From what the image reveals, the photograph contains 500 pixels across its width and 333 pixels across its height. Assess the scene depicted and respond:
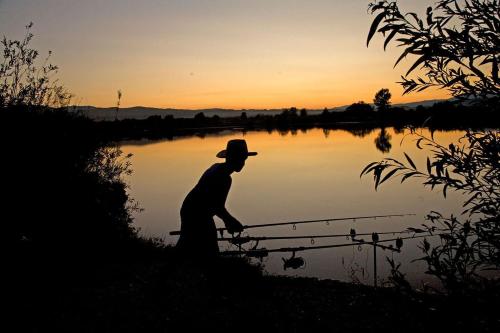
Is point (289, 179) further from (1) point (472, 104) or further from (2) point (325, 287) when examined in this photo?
(1) point (472, 104)

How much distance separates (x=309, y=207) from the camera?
30.0m

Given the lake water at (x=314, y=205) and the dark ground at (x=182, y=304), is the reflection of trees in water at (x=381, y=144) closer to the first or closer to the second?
the lake water at (x=314, y=205)

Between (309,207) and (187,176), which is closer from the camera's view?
(309,207)

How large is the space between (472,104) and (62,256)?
344 inches

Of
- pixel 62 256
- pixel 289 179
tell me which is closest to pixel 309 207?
pixel 289 179

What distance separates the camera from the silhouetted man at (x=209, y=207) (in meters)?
5.63

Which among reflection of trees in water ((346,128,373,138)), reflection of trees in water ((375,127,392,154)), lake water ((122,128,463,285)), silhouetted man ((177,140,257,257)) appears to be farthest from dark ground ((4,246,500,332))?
reflection of trees in water ((346,128,373,138))

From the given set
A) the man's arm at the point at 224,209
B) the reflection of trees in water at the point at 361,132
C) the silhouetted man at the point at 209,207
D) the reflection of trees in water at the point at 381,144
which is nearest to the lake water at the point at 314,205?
the silhouetted man at the point at 209,207

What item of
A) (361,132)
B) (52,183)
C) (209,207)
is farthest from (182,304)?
(361,132)

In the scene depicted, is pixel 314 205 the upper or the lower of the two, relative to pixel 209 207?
lower

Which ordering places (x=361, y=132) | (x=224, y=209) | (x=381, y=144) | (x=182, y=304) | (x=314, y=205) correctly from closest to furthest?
(x=224, y=209) < (x=182, y=304) < (x=381, y=144) < (x=314, y=205) < (x=361, y=132)

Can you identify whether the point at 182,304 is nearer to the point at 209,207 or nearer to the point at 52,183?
the point at 209,207

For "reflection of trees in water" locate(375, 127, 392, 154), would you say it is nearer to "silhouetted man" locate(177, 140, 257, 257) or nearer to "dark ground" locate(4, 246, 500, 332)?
"dark ground" locate(4, 246, 500, 332)

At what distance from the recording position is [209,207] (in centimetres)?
570
